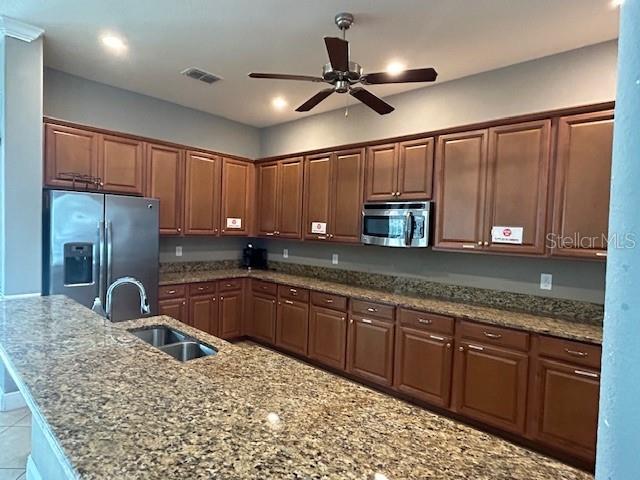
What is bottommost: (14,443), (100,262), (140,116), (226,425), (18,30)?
(14,443)

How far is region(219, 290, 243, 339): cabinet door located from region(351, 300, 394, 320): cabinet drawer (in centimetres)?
171

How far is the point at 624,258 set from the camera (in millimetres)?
406

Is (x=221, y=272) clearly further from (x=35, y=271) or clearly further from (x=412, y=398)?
(x=412, y=398)

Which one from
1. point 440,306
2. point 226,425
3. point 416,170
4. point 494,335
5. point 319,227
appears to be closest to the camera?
point 226,425

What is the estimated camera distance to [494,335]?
272 centimetres

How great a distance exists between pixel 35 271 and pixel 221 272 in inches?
84.5

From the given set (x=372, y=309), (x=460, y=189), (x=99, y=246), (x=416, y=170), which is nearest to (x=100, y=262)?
(x=99, y=246)

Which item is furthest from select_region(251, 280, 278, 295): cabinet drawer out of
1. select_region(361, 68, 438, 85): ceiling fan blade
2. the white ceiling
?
select_region(361, 68, 438, 85): ceiling fan blade

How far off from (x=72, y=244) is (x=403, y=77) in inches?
119

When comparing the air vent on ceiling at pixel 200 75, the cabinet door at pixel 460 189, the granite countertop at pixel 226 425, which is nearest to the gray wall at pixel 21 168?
the air vent on ceiling at pixel 200 75

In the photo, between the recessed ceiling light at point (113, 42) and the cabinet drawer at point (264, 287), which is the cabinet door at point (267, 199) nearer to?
the cabinet drawer at point (264, 287)

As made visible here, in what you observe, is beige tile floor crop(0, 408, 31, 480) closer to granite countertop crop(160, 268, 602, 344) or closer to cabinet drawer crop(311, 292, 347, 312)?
granite countertop crop(160, 268, 602, 344)

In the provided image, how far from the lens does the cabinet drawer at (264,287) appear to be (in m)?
4.43

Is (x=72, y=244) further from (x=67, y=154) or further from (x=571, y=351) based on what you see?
(x=571, y=351)
